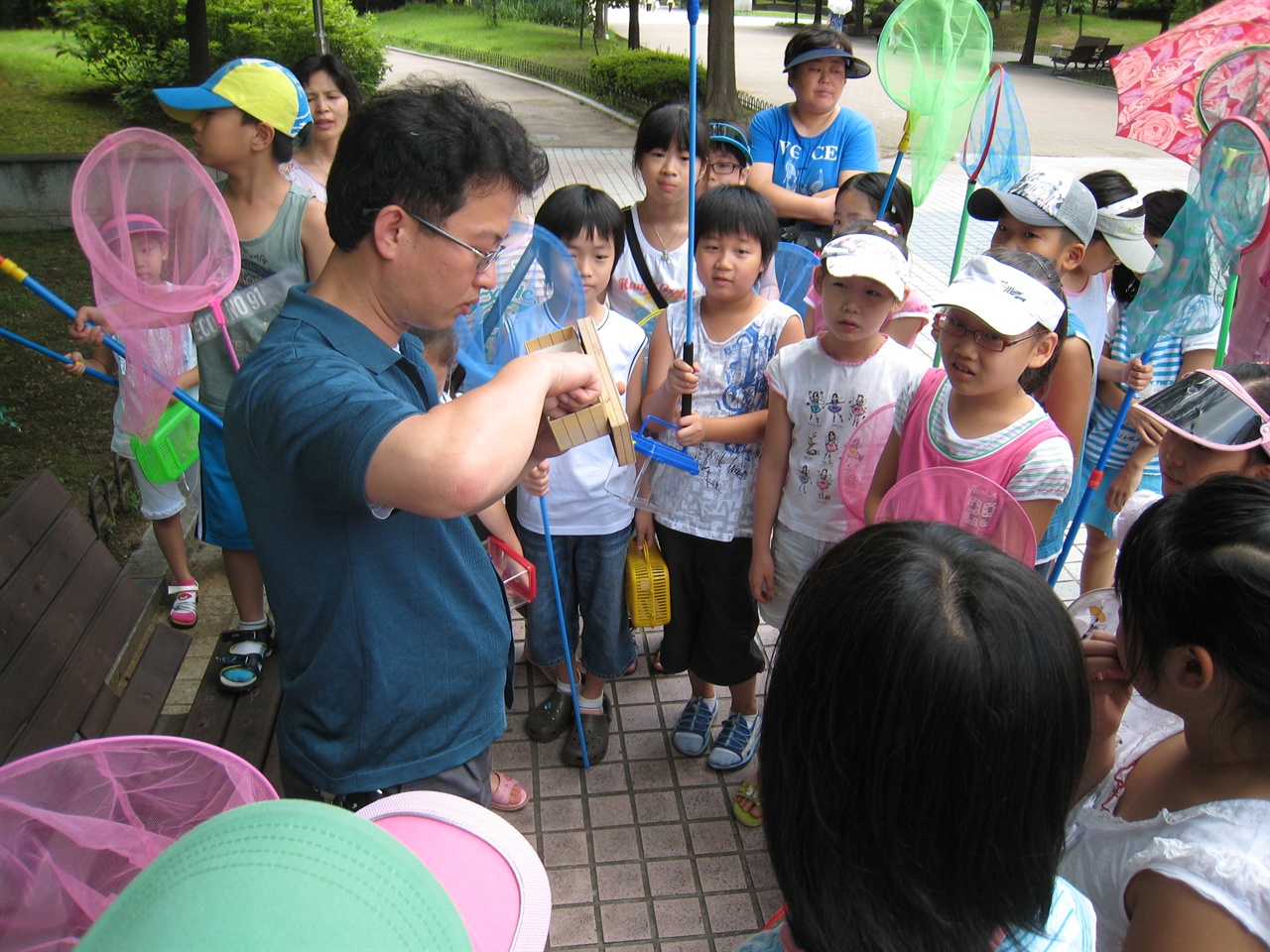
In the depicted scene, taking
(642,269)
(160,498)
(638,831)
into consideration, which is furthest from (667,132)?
(638,831)

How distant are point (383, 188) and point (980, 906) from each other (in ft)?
4.14

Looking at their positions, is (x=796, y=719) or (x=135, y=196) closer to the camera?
(x=796, y=719)

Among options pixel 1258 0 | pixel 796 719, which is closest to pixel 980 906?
pixel 796 719

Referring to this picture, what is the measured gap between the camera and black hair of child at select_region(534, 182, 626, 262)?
286 centimetres

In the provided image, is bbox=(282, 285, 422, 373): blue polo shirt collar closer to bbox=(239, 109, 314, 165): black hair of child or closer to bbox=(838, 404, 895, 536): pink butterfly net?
bbox=(838, 404, 895, 536): pink butterfly net

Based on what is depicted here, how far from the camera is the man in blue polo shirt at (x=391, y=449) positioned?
1200 mm

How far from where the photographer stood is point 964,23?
11.3ft

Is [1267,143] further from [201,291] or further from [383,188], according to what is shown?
[201,291]

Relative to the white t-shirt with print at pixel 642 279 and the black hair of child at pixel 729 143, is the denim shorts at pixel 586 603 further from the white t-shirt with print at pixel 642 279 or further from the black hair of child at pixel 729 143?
the black hair of child at pixel 729 143

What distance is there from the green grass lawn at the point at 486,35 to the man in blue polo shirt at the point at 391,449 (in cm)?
2393

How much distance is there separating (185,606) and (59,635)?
129 centimetres

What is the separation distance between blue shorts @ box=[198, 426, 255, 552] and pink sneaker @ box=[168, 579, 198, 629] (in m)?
0.69

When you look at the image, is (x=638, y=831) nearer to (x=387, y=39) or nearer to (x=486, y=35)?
(x=387, y=39)

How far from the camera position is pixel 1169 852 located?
122 cm
